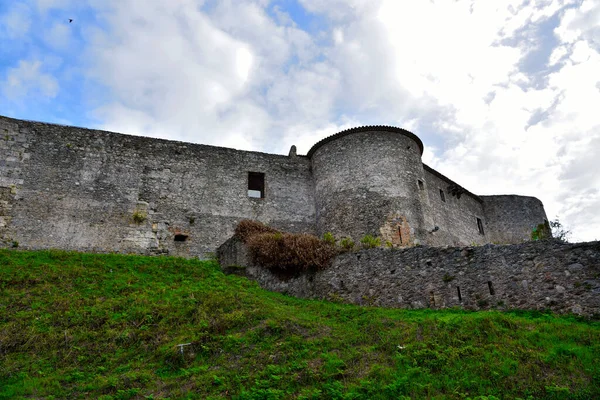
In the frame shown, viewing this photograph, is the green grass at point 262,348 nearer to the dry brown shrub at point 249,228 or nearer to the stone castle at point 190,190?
the dry brown shrub at point 249,228

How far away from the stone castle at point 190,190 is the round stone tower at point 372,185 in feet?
0.15

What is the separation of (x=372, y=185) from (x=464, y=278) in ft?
25.7

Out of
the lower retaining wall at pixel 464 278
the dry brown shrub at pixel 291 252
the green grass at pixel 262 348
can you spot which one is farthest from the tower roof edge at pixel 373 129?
the green grass at pixel 262 348

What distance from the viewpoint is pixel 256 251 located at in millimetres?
15195

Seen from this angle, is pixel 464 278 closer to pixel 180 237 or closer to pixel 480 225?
pixel 180 237

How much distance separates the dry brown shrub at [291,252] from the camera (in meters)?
14.0

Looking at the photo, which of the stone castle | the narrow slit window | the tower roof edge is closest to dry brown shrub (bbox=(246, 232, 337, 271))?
the stone castle

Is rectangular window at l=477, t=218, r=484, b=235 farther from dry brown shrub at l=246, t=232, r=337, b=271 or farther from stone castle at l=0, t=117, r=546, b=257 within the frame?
dry brown shrub at l=246, t=232, r=337, b=271

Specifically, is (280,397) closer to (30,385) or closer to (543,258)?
(30,385)

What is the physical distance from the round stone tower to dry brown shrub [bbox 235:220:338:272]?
13.2 feet

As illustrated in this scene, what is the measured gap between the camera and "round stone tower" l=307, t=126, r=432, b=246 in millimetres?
18062

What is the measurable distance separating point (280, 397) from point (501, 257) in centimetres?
670

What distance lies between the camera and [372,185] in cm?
1875

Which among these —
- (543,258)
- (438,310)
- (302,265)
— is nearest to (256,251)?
(302,265)
